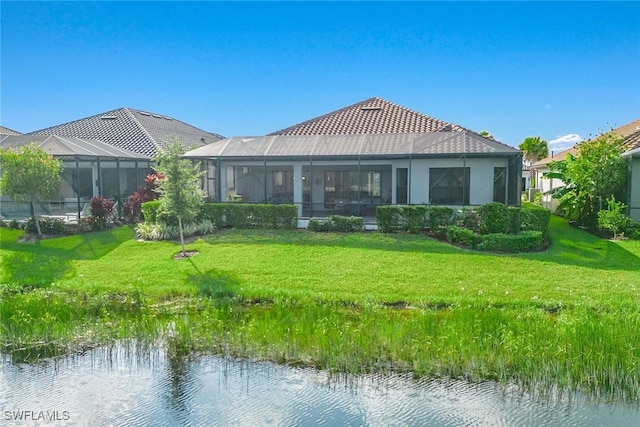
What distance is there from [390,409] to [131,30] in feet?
49.5

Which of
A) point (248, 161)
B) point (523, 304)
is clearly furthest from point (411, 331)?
point (248, 161)

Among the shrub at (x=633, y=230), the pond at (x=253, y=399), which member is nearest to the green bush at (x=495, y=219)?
the shrub at (x=633, y=230)

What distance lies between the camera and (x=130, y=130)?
29.9 metres

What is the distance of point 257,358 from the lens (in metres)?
8.70

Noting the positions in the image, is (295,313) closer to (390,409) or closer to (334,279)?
(334,279)

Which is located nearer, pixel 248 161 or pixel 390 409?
pixel 390 409

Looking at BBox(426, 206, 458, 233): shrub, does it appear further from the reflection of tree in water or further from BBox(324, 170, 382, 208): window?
the reflection of tree in water

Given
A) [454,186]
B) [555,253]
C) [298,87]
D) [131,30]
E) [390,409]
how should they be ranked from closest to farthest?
[390,409] < [555,253] < [131,30] < [454,186] < [298,87]

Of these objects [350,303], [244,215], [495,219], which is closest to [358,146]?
[244,215]

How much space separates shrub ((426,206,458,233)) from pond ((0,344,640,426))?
9903 millimetres

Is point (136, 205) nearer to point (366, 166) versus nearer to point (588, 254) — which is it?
point (366, 166)

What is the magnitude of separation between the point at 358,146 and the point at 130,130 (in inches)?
585

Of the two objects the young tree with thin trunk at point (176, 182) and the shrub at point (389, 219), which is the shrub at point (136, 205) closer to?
the young tree with thin trunk at point (176, 182)

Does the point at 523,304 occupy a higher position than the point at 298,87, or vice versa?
the point at 298,87
